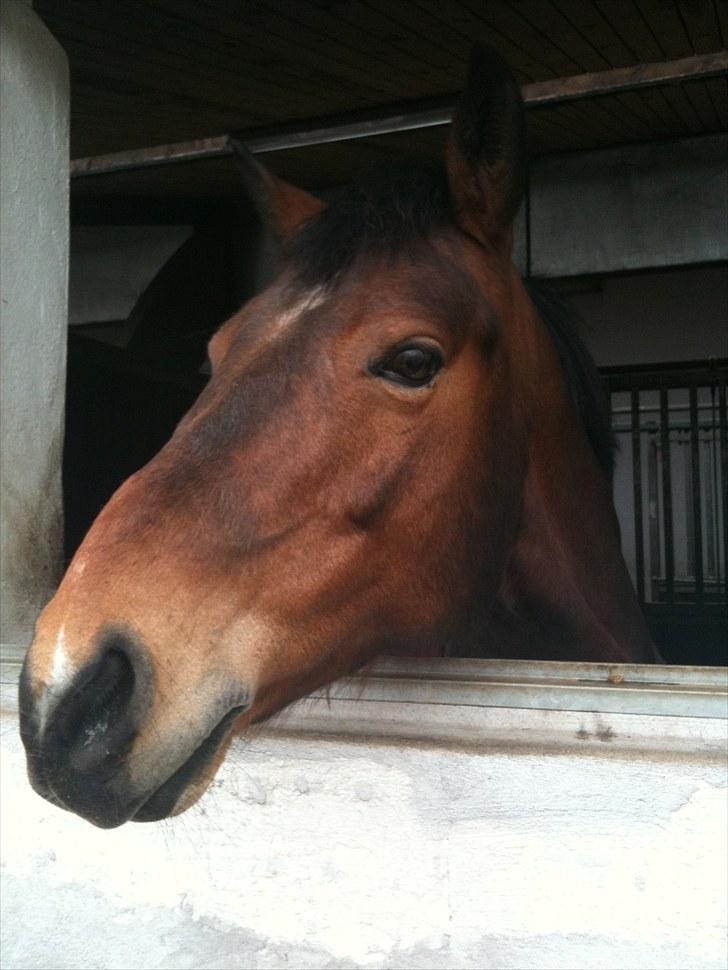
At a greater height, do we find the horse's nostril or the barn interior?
the barn interior

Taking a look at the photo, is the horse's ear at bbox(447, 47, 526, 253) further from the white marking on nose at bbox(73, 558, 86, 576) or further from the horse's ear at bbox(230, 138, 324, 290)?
the white marking on nose at bbox(73, 558, 86, 576)

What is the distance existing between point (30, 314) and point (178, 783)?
4.76 feet

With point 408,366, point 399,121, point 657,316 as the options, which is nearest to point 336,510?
point 408,366

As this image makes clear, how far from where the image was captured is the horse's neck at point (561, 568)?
7.30 feet

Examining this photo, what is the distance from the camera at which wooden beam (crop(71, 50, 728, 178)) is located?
4.19 meters

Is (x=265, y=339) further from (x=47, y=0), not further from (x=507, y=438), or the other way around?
(x=47, y=0)

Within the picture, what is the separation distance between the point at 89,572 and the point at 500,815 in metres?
0.83

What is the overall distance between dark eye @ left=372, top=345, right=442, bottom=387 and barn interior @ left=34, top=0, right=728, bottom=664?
1013mm

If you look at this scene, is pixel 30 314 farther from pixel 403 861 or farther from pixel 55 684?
pixel 403 861

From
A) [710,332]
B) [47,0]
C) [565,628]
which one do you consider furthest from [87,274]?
[565,628]

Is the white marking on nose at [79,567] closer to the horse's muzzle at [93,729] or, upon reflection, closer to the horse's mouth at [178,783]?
the horse's muzzle at [93,729]

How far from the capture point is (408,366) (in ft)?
5.68

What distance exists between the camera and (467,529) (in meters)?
1.88

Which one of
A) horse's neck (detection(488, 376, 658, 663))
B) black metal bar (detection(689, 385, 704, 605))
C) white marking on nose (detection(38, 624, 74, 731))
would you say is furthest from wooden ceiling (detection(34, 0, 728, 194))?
white marking on nose (detection(38, 624, 74, 731))
